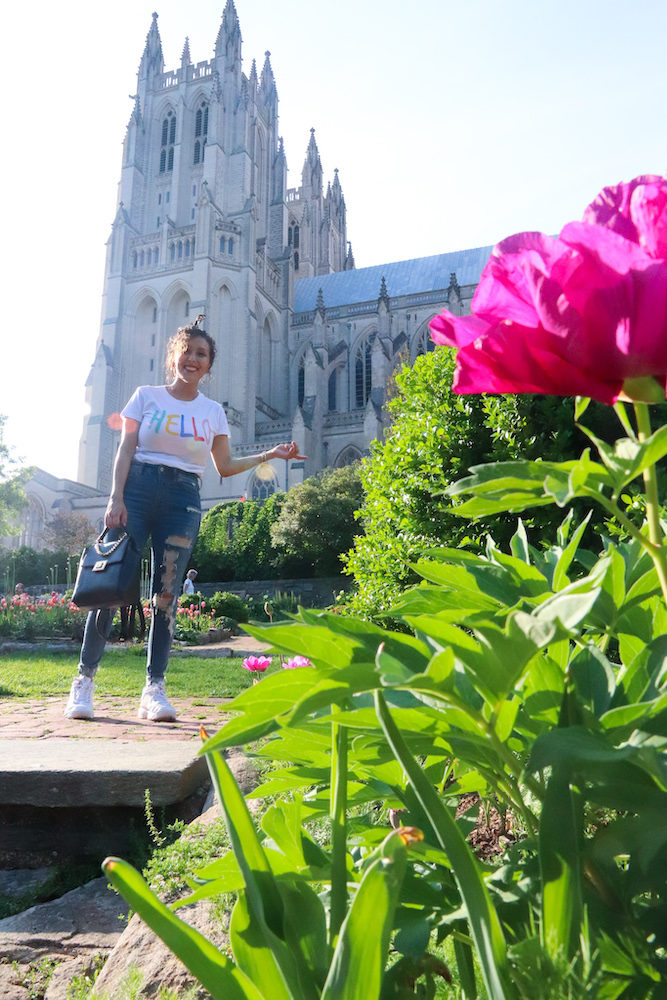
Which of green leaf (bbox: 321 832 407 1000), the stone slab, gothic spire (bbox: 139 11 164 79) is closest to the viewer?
green leaf (bbox: 321 832 407 1000)

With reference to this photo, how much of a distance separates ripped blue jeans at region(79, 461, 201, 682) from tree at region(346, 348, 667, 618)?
0.97m

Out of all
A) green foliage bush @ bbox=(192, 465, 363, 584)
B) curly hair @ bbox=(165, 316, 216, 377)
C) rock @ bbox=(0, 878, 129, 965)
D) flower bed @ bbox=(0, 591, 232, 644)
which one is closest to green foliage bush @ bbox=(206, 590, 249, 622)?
flower bed @ bbox=(0, 591, 232, 644)

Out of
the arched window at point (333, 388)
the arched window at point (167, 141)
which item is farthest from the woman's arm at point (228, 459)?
the arched window at point (167, 141)

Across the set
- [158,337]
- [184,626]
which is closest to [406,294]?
[158,337]

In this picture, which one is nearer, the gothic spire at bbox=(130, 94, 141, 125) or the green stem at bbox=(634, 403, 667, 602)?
the green stem at bbox=(634, 403, 667, 602)

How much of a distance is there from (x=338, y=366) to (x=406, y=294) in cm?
653

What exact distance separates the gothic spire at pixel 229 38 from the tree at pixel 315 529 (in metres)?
33.6

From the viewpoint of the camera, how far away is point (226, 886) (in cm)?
62

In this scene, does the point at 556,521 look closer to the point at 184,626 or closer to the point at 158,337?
the point at 184,626

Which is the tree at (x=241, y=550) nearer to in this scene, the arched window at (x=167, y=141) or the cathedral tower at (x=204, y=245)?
the cathedral tower at (x=204, y=245)

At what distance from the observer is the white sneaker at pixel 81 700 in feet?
12.2

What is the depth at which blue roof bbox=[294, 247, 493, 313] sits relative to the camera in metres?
43.9

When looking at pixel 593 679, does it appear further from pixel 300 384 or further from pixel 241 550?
pixel 300 384

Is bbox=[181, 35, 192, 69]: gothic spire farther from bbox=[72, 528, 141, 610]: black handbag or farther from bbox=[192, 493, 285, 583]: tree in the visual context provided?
bbox=[72, 528, 141, 610]: black handbag
